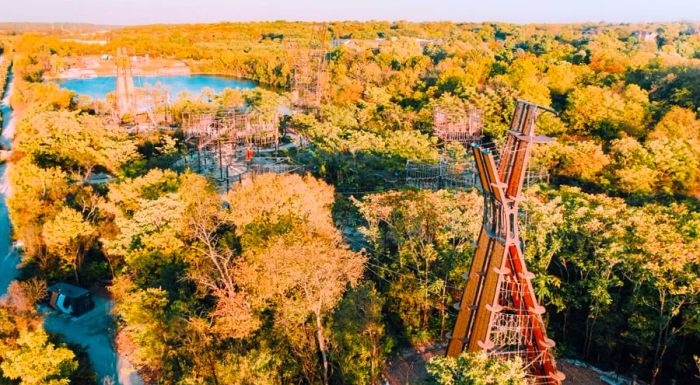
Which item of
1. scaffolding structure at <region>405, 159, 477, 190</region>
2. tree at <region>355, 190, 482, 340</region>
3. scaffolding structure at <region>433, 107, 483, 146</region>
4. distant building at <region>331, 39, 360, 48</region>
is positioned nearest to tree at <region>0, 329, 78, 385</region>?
tree at <region>355, 190, 482, 340</region>

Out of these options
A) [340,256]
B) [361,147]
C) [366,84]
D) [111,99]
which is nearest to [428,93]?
[366,84]

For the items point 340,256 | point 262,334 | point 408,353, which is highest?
point 340,256

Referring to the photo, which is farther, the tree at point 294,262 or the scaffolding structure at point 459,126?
the scaffolding structure at point 459,126

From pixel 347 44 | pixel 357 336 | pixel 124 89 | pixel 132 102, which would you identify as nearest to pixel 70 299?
pixel 357 336

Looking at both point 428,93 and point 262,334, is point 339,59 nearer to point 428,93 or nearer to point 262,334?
point 428,93

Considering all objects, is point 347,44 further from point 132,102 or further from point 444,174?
point 444,174

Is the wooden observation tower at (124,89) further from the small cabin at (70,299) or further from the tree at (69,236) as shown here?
the small cabin at (70,299)

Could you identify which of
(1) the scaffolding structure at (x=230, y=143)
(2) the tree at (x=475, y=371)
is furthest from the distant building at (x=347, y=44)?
(2) the tree at (x=475, y=371)

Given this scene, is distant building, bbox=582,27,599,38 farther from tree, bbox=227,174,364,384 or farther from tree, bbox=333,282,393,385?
tree, bbox=333,282,393,385
